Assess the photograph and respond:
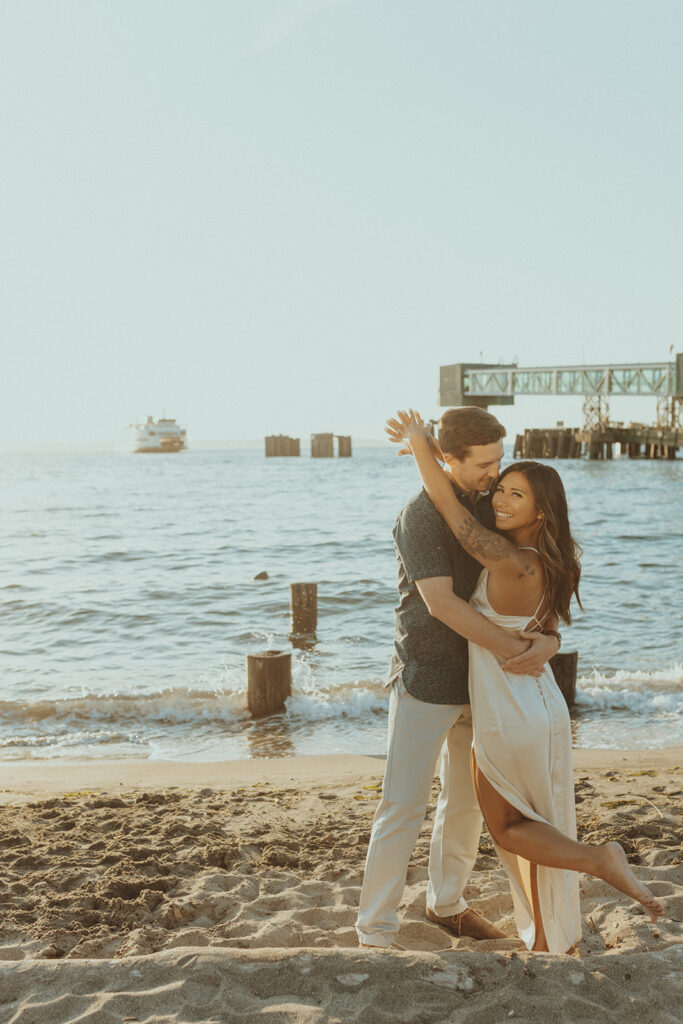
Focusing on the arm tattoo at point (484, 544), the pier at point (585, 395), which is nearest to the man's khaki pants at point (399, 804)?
the arm tattoo at point (484, 544)

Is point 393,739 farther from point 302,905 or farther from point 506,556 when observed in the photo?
point 302,905

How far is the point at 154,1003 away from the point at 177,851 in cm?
187

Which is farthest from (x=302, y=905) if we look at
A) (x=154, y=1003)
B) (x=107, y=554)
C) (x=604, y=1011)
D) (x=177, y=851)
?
(x=107, y=554)

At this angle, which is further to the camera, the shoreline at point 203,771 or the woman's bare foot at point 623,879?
the shoreline at point 203,771

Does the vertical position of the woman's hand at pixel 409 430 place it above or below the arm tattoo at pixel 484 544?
above

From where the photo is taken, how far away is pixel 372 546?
20875mm

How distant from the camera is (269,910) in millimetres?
3703

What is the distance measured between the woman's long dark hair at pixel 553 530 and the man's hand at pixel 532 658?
11 centimetres

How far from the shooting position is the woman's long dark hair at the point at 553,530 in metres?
2.92

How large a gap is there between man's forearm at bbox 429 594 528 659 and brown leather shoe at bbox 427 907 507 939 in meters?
1.28

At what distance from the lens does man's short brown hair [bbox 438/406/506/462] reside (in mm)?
2992

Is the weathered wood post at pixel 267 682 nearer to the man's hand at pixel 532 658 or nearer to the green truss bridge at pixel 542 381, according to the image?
the man's hand at pixel 532 658

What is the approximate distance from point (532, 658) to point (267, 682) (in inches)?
214

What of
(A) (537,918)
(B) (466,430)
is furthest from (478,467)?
(A) (537,918)
